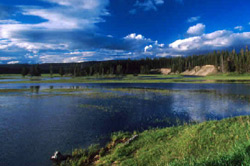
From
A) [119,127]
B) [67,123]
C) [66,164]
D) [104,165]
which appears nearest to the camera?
[104,165]

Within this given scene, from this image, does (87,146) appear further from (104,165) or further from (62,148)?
(104,165)

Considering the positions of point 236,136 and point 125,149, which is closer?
point 236,136

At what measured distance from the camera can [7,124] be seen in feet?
75.2

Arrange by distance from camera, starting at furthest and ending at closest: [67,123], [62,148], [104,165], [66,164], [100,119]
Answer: [100,119]
[67,123]
[62,148]
[66,164]
[104,165]

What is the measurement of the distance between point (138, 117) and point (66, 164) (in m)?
14.0

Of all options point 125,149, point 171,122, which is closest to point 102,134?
point 125,149

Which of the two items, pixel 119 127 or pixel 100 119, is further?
pixel 100 119

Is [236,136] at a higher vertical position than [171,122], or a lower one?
higher

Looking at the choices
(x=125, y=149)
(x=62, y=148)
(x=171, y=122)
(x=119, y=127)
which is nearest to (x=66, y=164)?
(x=62, y=148)

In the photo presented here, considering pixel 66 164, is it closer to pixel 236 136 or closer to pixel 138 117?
pixel 236 136

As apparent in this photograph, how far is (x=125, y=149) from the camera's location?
14.0 m

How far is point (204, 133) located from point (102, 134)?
33.5 feet

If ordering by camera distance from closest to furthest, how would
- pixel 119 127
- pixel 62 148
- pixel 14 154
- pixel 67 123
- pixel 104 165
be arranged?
pixel 104 165 < pixel 14 154 < pixel 62 148 < pixel 119 127 < pixel 67 123

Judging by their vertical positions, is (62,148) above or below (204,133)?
below
